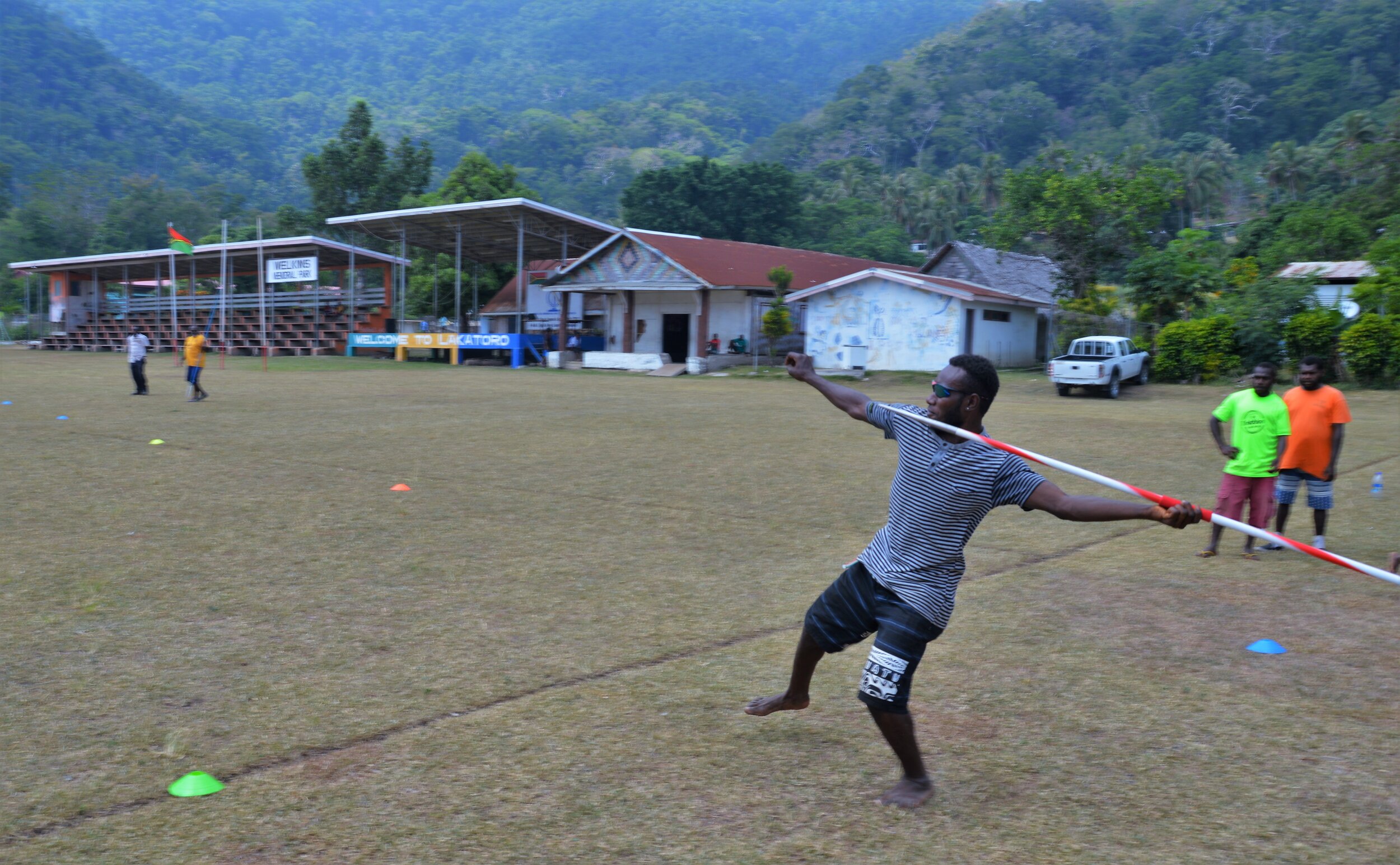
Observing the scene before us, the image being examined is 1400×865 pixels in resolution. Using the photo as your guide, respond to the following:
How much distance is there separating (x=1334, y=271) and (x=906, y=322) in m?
13.8

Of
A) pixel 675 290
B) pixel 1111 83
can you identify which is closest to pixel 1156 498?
pixel 675 290

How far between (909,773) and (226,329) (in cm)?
4964

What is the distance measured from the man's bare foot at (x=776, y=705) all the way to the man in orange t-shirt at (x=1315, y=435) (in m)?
5.47

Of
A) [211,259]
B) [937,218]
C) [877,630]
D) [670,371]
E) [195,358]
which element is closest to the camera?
[877,630]

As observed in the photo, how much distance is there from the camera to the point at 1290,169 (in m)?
76.2

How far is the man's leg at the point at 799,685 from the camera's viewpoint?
4.29 m

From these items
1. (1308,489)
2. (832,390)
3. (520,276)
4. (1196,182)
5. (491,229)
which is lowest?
(1308,489)

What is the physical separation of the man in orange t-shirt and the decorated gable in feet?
91.7

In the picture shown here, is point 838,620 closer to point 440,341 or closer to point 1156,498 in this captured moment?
point 1156,498

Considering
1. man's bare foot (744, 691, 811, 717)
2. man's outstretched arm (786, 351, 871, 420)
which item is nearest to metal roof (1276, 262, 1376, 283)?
man's outstretched arm (786, 351, 871, 420)

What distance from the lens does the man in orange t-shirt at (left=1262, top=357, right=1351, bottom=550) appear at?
27.0 feet

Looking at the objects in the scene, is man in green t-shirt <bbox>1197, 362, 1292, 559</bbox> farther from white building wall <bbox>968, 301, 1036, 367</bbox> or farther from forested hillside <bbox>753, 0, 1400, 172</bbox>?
forested hillside <bbox>753, 0, 1400, 172</bbox>

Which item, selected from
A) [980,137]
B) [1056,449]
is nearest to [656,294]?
[1056,449]

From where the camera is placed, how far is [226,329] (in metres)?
47.8
